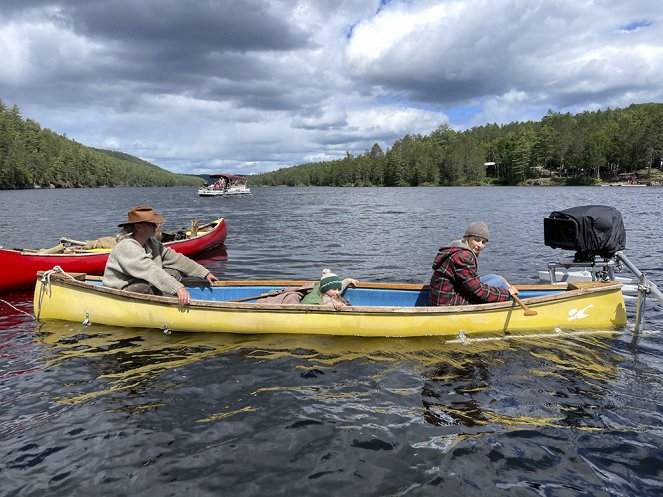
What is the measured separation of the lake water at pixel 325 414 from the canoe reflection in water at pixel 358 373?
0.03 metres

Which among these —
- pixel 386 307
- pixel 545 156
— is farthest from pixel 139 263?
pixel 545 156

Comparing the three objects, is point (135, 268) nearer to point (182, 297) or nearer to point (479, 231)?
point (182, 297)

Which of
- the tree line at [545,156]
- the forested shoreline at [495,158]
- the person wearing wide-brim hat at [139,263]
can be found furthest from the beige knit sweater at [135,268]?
the tree line at [545,156]

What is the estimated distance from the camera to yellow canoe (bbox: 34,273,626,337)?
8.14 m

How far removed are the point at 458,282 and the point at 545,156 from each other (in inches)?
5289

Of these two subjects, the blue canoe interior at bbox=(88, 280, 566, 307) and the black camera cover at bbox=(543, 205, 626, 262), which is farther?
the blue canoe interior at bbox=(88, 280, 566, 307)

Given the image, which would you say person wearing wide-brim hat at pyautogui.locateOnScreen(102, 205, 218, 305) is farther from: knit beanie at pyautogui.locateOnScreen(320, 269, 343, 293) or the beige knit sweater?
knit beanie at pyautogui.locateOnScreen(320, 269, 343, 293)

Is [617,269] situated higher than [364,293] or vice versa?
[617,269]

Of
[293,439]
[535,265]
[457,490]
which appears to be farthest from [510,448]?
[535,265]

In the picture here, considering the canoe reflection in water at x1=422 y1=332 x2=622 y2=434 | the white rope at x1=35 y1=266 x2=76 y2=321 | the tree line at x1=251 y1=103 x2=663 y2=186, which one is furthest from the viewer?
the tree line at x1=251 y1=103 x2=663 y2=186

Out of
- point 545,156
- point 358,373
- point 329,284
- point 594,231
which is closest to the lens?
point 358,373

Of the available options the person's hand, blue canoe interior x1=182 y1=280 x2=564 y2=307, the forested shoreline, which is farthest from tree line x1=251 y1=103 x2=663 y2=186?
the person's hand

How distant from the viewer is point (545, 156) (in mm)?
126562

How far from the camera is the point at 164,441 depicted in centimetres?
530
